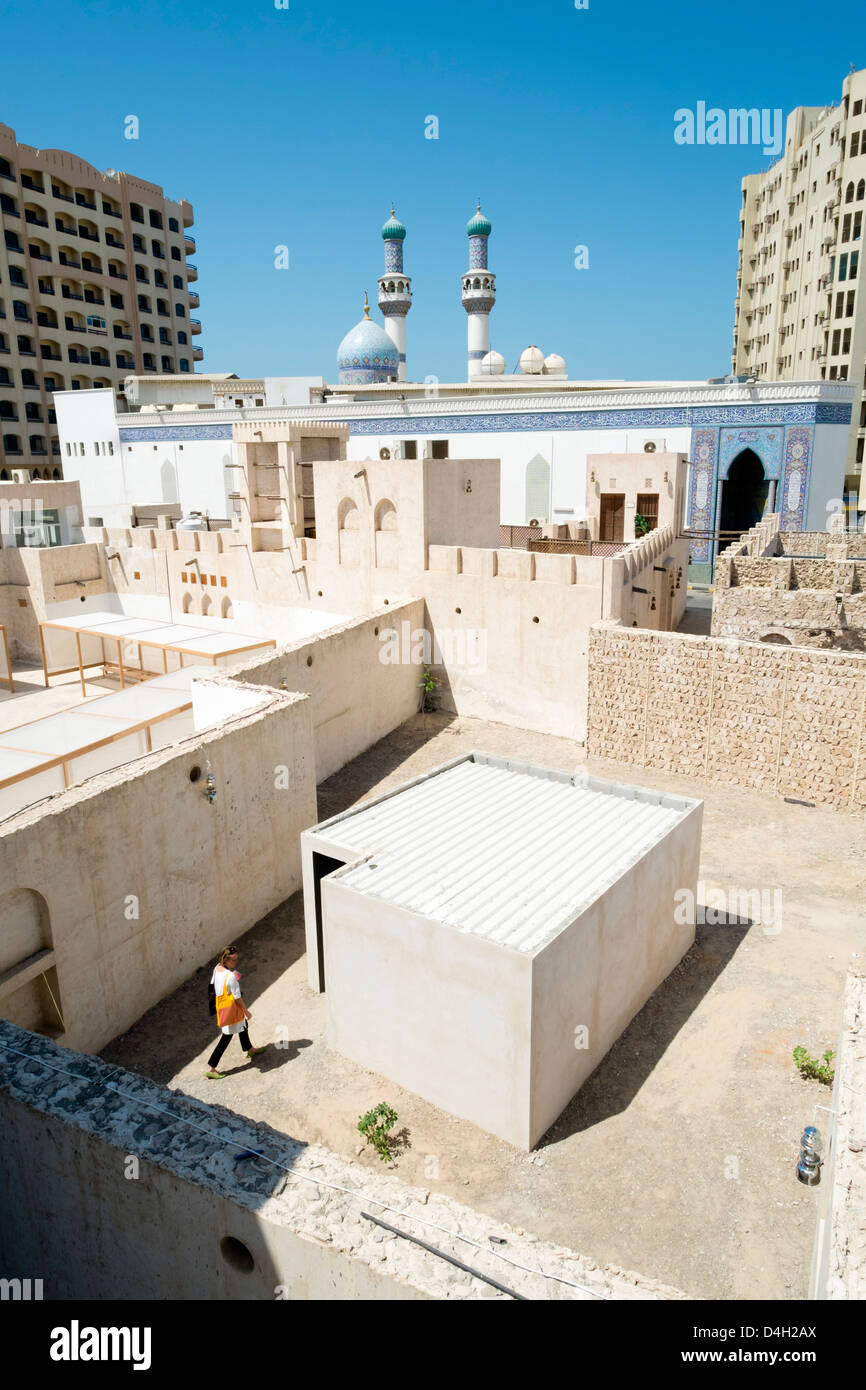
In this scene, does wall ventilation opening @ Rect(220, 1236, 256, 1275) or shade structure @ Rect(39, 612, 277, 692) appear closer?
wall ventilation opening @ Rect(220, 1236, 256, 1275)

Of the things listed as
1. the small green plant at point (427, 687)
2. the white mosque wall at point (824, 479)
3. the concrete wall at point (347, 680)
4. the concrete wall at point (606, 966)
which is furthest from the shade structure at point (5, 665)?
the white mosque wall at point (824, 479)

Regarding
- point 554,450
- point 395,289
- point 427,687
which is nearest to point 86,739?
point 427,687

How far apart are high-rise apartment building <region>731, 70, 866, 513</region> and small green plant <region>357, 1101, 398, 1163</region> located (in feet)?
112

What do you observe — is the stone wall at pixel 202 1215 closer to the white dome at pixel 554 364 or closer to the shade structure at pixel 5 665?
the shade structure at pixel 5 665

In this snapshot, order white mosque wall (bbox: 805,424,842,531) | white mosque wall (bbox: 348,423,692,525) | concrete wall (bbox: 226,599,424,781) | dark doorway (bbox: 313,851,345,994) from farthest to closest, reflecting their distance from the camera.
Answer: white mosque wall (bbox: 348,423,692,525) < white mosque wall (bbox: 805,424,842,531) < concrete wall (bbox: 226,599,424,781) < dark doorway (bbox: 313,851,345,994)

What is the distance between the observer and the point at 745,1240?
5996 mm

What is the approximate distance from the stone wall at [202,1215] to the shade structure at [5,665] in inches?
678

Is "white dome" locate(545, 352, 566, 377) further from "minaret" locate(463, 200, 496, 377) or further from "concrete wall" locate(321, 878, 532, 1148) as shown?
"concrete wall" locate(321, 878, 532, 1148)

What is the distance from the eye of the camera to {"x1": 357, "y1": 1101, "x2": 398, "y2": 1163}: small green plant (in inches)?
274

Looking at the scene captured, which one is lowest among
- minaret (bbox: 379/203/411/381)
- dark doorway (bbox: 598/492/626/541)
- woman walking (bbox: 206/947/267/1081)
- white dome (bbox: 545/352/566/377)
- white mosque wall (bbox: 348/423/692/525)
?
woman walking (bbox: 206/947/267/1081)

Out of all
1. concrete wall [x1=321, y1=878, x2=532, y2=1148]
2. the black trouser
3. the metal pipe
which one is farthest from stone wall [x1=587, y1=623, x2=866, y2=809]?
the metal pipe

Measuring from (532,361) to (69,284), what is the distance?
25902 millimetres

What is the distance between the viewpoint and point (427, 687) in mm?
17141

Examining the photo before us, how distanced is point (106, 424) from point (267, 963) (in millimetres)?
33491
